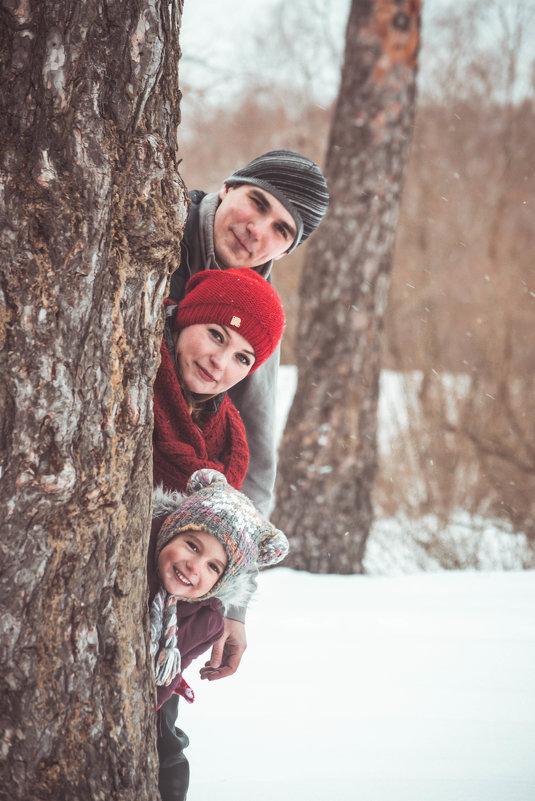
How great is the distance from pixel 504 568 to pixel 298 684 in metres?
3.48

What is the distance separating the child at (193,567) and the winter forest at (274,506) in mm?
141

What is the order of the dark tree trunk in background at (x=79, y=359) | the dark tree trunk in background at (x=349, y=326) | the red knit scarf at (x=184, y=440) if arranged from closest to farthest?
the dark tree trunk in background at (x=79, y=359)
the red knit scarf at (x=184, y=440)
the dark tree trunk in background at (x=349, y=326)

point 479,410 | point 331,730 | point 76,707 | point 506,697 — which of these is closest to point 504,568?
point 479,410

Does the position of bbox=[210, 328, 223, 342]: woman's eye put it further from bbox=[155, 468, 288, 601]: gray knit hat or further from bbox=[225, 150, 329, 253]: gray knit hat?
bbox=[225, 150, 329, 253]: gray knit hat

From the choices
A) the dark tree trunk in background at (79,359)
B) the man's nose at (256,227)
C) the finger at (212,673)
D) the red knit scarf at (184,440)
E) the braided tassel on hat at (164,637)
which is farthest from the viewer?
the man's nose at (256,227)

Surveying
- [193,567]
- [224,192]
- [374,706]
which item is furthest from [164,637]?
[224,192]

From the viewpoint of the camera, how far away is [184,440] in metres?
1.77

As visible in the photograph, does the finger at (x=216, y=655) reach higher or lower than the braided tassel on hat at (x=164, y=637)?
lower

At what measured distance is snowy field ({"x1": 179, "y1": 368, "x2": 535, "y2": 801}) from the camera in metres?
1.85

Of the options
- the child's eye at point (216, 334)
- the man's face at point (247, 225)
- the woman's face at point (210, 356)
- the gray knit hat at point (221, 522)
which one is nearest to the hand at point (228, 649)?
the gray knit hat at point (221, 522)

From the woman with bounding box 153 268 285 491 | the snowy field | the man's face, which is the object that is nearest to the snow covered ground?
the snowy field

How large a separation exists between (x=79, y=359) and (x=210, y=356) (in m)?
0.58

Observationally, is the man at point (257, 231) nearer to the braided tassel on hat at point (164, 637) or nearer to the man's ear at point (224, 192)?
the man's ear at point (224, 192)

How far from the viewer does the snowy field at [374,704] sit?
6.07 ft
